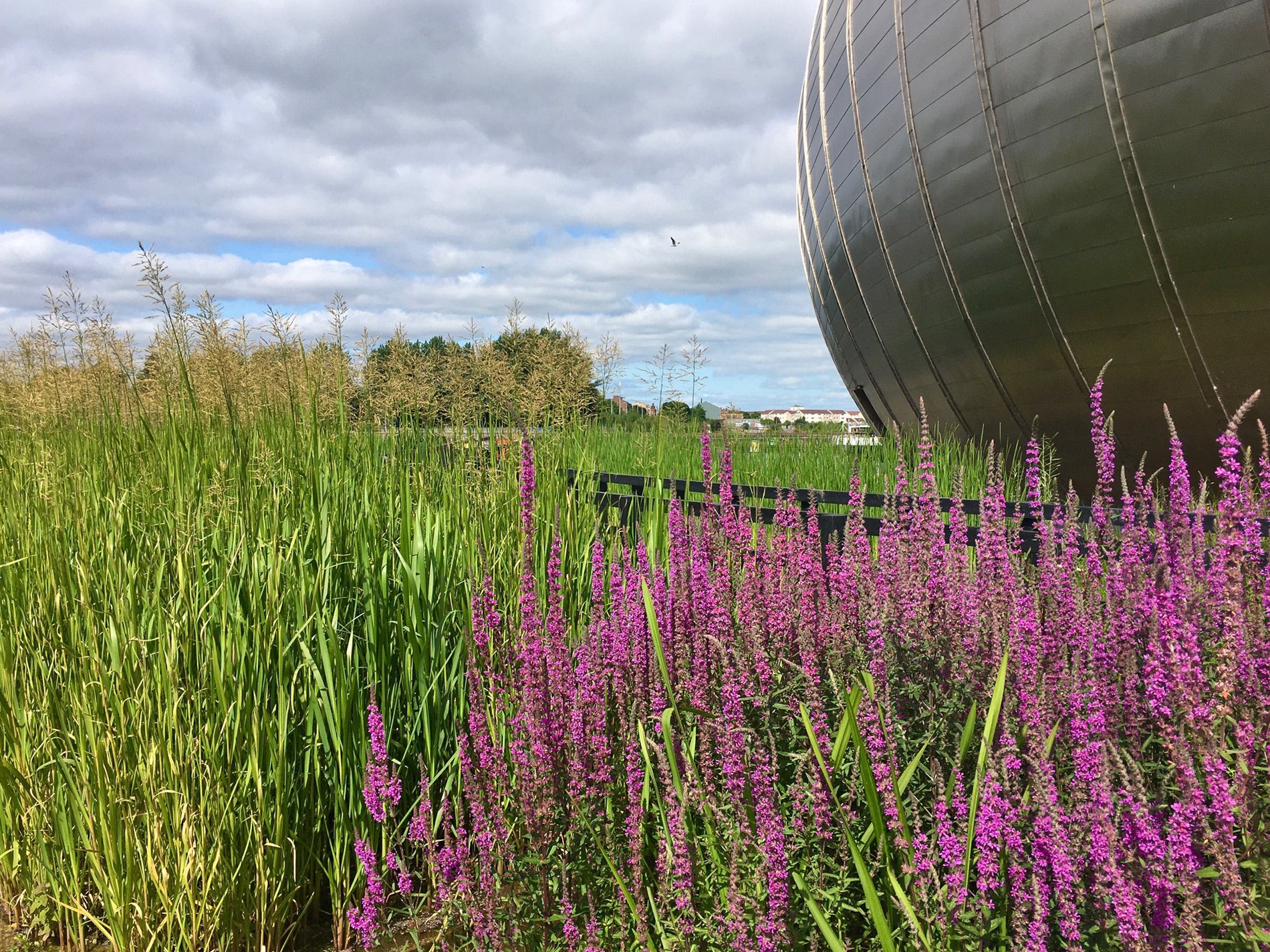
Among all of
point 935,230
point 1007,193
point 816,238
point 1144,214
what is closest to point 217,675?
point 1144,214

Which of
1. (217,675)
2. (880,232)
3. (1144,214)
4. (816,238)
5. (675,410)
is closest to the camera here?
(217,675)

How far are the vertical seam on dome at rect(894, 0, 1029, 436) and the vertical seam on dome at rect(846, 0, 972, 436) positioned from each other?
91 centimetres

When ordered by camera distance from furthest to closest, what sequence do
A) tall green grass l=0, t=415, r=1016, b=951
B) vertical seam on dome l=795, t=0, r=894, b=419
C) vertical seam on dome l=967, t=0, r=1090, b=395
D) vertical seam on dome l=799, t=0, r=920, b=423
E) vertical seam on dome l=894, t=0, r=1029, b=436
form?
vertical seam on dome l=795, t=0, r=894, b=419 → vertical seam on dome l=799, t=0, r=920, b=423 → vertical seam on dome l=894, t=0, r=1029, b=436 → vertical seam on dome l=967, t=0, r=1090, b=395 → tall green grass l=0, t=415, r=1016, b=951

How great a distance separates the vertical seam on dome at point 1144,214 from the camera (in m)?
6.21

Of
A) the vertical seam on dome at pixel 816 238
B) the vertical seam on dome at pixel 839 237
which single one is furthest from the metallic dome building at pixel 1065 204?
the vertical seam on dome at pixel 816 238

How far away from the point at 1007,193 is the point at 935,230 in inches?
40.9

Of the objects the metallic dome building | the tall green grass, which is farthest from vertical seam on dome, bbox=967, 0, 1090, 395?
the tall green grass

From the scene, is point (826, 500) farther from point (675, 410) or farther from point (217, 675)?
point (217, 675)

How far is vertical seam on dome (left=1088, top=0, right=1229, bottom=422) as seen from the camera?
621 centimetres

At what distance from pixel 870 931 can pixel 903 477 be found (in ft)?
5.22

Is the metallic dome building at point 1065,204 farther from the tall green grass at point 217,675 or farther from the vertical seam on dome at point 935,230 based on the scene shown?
the tall green grass at point 217,675

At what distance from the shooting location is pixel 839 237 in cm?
1084

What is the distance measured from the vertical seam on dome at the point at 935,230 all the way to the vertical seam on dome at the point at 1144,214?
196cm

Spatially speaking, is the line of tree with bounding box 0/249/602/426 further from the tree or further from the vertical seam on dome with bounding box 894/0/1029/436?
the vertical seam on dome with bounding box 894/0/1029/436
